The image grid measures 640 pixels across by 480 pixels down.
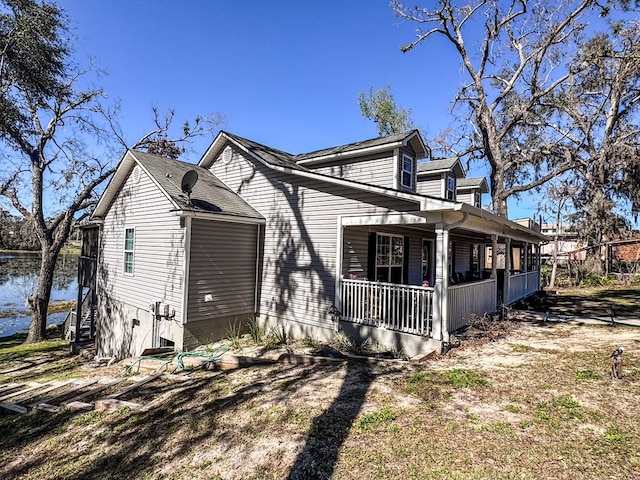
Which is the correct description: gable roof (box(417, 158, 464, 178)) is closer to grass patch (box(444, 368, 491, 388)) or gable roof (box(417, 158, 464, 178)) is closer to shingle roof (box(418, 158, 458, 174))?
shingle roof (box(418, 158, 458, 174))

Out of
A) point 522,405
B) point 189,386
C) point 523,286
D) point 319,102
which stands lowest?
point 189,386

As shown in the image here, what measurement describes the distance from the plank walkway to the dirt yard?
188mm

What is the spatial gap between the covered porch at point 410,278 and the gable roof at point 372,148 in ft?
7.86

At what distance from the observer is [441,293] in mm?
7398

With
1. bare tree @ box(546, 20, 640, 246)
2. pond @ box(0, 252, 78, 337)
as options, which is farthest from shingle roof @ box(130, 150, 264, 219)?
bare tree @ box(546, 20, 640, 246)

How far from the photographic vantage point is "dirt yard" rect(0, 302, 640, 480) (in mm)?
3693

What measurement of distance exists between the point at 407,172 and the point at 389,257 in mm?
2757

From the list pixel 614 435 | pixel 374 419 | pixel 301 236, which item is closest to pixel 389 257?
pixel 301 236

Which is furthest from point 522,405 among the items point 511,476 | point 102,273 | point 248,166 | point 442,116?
point 442,116

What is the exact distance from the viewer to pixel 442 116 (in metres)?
26.2

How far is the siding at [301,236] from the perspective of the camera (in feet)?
30.2

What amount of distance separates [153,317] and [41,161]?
12624 millimetres

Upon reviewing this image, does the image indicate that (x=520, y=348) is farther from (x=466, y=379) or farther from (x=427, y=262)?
(x=427, y=262)

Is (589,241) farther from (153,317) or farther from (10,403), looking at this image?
(10,403)
